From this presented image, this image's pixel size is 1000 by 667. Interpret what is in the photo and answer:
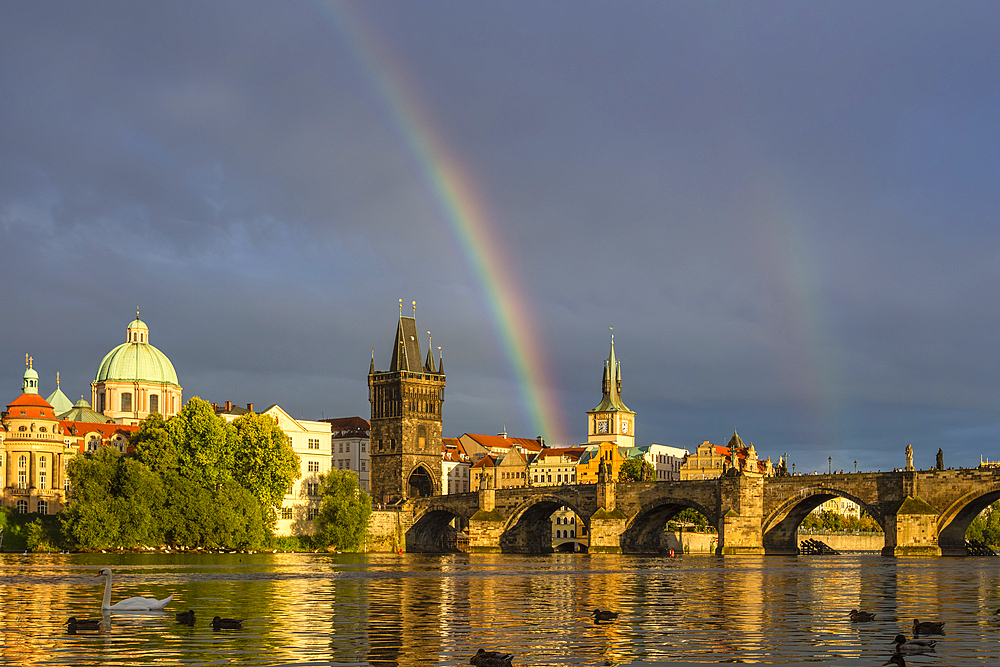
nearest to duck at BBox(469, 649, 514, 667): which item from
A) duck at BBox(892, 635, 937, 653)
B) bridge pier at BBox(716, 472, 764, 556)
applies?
duck at BBox(892, 635, 937, 653)

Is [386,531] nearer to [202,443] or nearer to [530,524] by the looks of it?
[530,524]

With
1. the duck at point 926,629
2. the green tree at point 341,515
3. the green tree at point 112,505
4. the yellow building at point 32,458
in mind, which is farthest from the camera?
the yellow building at point 32,458

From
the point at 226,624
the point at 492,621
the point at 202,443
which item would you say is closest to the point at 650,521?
the point at 202,443

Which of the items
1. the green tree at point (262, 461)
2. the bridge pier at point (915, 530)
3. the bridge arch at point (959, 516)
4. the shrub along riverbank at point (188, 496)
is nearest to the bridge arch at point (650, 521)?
the bridge pier at point (915, 530)

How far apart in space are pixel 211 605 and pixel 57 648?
42.2 ft

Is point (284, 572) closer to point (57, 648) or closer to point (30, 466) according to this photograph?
point (57, 648)

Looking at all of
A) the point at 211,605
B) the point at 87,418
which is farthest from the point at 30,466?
the point at 211,605

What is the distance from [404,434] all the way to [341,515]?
5769 centimetres

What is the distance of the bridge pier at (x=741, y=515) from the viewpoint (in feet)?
401

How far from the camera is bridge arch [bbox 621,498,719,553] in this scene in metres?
131

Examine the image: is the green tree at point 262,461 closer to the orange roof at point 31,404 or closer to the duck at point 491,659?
the orange roof at point 31,404

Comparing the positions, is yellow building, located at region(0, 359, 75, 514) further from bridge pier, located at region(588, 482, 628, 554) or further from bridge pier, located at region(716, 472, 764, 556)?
bridge pier, located at region(716, 472, 764, 556)

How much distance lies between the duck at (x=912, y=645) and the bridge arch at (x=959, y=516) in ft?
290

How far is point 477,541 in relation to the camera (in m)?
148
